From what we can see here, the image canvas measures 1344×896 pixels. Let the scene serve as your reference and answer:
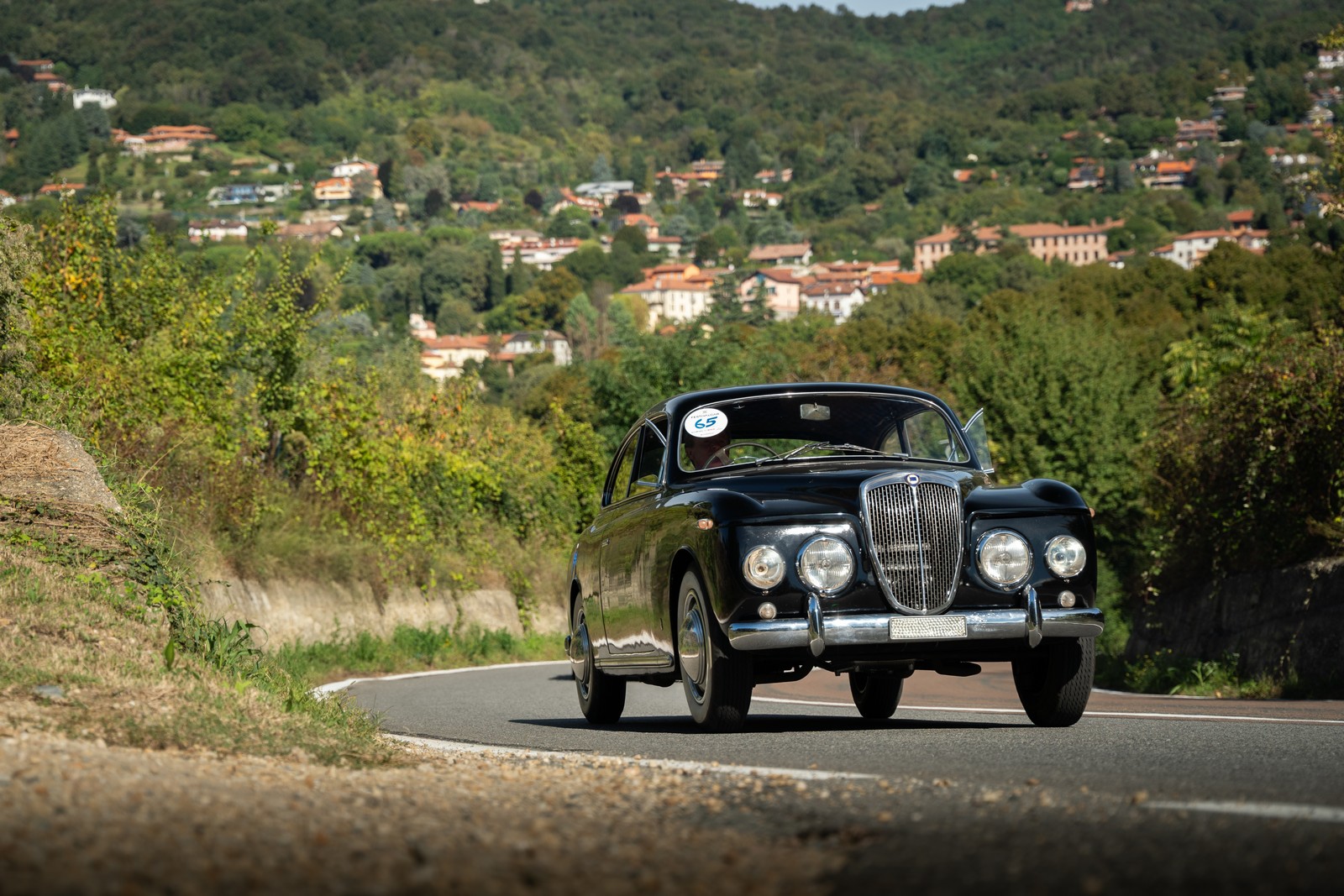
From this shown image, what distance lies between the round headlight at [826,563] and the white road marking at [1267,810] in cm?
322

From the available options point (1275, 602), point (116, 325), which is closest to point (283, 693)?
point (1275, 602)

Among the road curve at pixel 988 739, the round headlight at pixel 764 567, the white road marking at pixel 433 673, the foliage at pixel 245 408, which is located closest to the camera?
the road curve at pixel 988 739

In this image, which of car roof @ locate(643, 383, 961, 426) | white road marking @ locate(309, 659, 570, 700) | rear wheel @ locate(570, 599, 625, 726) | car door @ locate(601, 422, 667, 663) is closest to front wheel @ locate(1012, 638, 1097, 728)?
car roof @ locate(643, 383, 961, 426)

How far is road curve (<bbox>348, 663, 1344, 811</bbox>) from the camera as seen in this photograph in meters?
6.25

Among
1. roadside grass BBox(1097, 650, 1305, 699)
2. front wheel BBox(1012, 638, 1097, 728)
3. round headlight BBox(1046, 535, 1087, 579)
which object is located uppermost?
round headlight BBox(1046, 535, 1087, 579)

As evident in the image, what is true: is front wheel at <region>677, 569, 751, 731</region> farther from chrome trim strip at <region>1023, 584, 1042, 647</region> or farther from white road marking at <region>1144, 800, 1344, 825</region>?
white road marking at <region>1144, 800, 1344, 825</region>

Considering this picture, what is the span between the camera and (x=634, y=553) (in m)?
10.4

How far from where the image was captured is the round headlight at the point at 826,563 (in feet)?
28.1

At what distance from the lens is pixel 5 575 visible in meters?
9.48

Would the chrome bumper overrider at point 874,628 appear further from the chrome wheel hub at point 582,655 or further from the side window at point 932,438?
the chrome wheel hub at point 582,655

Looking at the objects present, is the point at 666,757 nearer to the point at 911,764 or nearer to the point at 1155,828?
the point at 911,764

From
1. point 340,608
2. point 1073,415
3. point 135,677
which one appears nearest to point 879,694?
point 135,677

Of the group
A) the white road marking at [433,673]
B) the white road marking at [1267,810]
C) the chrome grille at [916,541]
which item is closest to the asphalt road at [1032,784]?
the white road marking at [1267,810]

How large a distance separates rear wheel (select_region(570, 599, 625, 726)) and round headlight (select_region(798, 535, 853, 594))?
3004 mm
